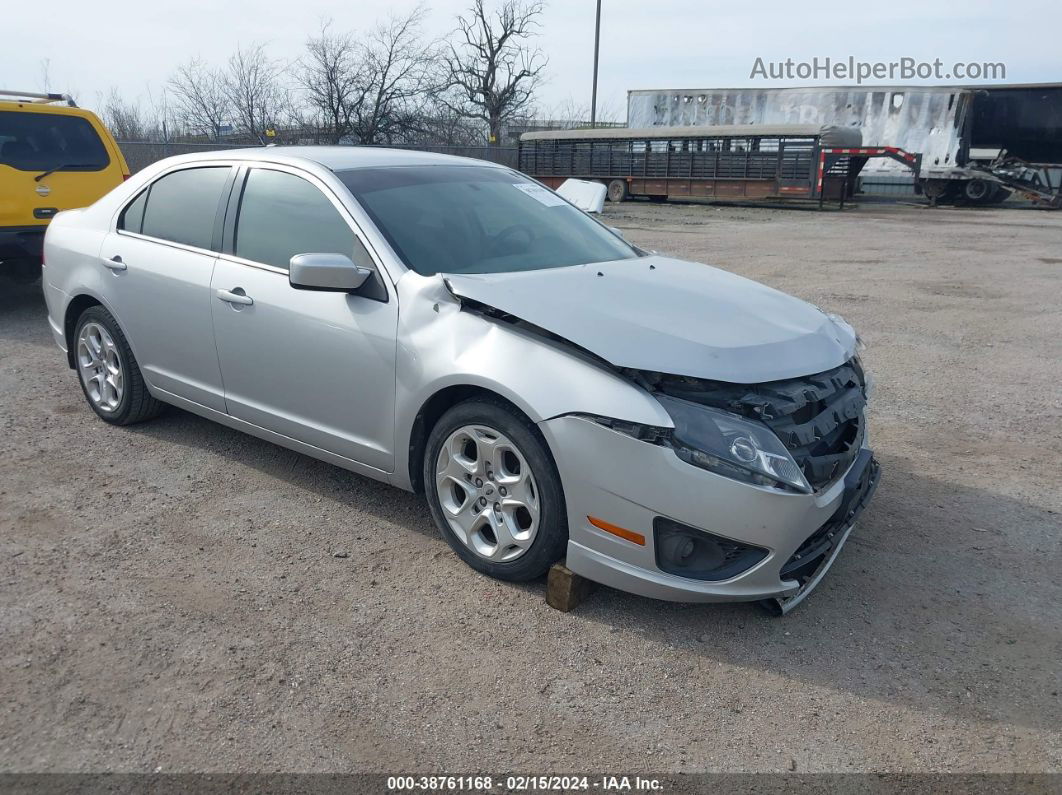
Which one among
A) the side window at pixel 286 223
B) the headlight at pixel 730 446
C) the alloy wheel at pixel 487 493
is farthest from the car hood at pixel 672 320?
the side window at pixel 286 223

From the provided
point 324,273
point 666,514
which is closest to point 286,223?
point 324,273

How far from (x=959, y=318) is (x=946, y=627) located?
267 inches

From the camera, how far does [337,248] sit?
12.6 feet

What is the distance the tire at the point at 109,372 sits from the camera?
16.3ft

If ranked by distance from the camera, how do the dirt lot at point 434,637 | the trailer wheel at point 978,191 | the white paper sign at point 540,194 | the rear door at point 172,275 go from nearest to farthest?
the dirt lot at point 434,637 < the rear door at point 172,275 < the white paper sign at point 540,194 < the trailer wheel at point 978,191

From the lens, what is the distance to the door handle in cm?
408

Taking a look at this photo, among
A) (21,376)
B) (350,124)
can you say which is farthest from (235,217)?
(350,124)

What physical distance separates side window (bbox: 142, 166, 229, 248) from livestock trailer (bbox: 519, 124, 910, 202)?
886 inches

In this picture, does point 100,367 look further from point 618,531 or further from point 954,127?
point 954,127

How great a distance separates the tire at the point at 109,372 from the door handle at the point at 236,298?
110 cm

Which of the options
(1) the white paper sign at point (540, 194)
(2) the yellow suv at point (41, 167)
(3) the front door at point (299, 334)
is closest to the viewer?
(3) the front door at point (299, 334)

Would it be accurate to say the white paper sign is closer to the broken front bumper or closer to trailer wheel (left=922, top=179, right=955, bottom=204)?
the broken front bumper

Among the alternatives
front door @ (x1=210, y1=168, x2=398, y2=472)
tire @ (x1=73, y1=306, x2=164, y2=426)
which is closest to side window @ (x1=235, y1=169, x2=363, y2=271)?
front door @ (x1=210, y1=168, x2=398, y2=472)

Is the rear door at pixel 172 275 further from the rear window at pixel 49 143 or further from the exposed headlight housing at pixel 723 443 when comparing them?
the rear window at pixel 49 143
